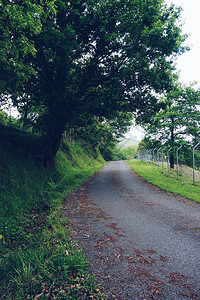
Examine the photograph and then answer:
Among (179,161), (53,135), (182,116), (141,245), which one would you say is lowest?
(141,245)

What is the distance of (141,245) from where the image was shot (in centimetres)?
361

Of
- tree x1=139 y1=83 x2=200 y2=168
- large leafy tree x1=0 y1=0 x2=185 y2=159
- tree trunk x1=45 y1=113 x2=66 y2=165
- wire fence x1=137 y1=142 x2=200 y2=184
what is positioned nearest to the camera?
large leafy tree x1=0 y1=0 x2=185 y2=159

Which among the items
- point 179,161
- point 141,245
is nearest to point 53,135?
point 141,245

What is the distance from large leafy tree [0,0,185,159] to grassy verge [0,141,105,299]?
164 inches

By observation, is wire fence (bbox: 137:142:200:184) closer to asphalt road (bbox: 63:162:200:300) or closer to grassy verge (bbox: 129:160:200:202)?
grassy verge (bbox: 129:160:200:202)

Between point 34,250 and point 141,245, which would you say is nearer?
point 34,250

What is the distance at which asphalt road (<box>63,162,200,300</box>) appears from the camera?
2457 millimetres

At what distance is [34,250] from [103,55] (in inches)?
385

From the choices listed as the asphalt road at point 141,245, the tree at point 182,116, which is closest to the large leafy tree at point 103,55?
the asphalt road at point 141,245

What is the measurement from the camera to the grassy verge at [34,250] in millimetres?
2367

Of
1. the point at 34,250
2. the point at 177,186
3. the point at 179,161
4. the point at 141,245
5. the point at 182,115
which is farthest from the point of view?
the point at 182,115

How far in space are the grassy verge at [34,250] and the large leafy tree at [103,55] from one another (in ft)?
13.7

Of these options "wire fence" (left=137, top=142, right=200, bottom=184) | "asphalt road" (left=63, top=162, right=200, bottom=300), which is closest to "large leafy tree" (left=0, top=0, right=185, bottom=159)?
"wire fence" (left=137, top=142, right=200, bottom=184)

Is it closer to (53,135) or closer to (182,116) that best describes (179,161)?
(182,116)
